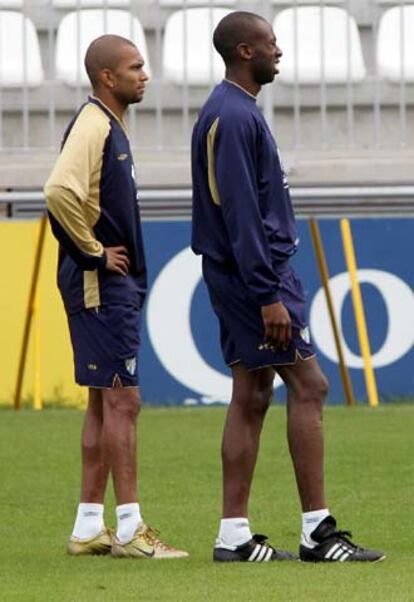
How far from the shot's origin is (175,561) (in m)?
7.41

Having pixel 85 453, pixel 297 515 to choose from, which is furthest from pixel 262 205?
pixel 297 515

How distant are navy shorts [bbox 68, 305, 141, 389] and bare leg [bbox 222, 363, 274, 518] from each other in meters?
0.44

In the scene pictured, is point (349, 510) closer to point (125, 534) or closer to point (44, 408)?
point (125, 534)

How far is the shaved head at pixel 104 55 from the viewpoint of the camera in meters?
7.72

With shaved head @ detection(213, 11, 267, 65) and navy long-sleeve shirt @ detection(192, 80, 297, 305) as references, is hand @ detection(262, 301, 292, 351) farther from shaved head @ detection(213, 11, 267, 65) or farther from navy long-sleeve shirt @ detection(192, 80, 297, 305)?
shaved head @ detection(213, 11, 267, 65)

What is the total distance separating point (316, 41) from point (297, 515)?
7115 millimetres

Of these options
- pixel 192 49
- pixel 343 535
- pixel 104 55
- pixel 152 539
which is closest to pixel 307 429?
pixel 343 535

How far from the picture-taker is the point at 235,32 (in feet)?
24.3

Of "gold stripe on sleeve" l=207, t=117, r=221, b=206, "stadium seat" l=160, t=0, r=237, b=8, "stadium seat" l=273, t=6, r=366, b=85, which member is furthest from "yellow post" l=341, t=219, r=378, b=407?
"gold stripe on sleeve" l=207, t=117, r=221, b=206

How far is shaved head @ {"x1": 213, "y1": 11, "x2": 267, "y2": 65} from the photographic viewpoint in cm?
740

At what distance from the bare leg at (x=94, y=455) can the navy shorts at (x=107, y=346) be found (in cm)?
18

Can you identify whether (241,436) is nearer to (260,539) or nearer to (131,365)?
(260,539)

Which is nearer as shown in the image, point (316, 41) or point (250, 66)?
point (250, 66)

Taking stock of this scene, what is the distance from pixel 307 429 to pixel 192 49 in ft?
27.7
